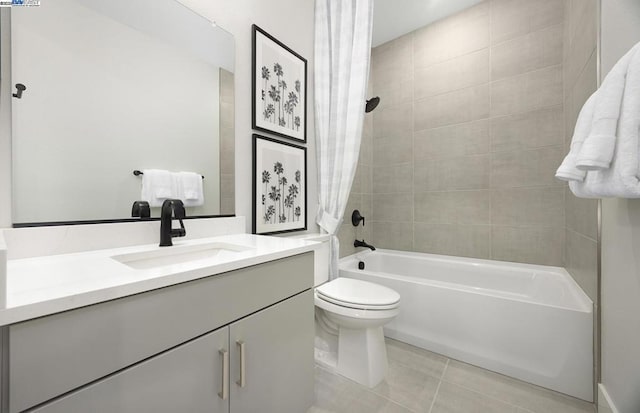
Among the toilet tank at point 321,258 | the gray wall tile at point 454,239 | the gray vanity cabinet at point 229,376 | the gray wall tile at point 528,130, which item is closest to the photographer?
the gray vanity cabinet at point 229,376

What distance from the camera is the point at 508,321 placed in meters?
1.51

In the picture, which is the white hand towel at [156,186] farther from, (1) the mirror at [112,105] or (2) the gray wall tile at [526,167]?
(2) the gray wall tile at [526,167]

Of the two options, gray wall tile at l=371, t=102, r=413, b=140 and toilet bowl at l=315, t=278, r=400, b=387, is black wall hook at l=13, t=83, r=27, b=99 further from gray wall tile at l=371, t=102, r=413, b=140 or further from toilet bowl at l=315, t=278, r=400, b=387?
gray wall tile at l=371, t=102, r=413, b=140

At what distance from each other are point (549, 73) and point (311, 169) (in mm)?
1984

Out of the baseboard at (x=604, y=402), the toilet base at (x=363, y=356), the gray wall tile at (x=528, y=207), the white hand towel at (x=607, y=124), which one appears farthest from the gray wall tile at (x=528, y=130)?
the toilet base at (x=363, y=356)

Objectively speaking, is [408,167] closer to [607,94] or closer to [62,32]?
[607,94]

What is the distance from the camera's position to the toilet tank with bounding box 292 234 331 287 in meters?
1.72

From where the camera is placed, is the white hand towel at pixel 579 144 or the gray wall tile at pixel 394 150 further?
the gray wall tile at pixel 394 150

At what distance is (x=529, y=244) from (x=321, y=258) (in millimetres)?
1699

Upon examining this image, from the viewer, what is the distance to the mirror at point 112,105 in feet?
2.74

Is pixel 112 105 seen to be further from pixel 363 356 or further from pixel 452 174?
pixel 452 174

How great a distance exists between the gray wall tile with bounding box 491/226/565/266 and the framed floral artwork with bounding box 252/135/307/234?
1674 millimetres

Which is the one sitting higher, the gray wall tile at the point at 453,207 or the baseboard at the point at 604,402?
the gray wall tile at the point at 453,207

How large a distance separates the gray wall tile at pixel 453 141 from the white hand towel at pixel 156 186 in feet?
7.31
